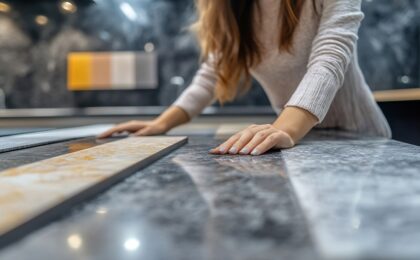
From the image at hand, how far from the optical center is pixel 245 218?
0.23m

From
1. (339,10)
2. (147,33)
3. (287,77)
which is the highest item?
(147,33)

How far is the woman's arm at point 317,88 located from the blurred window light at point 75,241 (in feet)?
1.09

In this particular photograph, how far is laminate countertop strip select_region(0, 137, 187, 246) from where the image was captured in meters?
0.22

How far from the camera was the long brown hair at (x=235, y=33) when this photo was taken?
35.3 inches

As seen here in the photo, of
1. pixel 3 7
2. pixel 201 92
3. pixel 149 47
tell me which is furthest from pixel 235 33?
pixel 149 47

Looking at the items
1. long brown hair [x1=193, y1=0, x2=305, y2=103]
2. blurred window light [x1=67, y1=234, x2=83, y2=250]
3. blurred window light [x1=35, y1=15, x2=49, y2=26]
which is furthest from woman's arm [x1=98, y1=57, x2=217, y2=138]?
blurred window light [x1=35, y1=15, x2=49, y2=26]

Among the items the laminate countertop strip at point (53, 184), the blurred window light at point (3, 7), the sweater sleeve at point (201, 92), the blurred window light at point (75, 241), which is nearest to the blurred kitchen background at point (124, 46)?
the blurred window light at point (3, 7)

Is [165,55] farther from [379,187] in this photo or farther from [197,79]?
[379,187]

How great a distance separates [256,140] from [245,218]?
0.32 meters

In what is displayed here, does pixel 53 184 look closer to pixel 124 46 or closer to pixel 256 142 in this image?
pixel 256 142

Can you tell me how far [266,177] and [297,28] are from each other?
615 millimetres

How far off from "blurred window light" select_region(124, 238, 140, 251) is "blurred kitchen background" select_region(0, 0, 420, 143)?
2.69 meters

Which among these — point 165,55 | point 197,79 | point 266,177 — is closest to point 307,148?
point 266,177

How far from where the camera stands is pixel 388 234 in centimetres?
20
